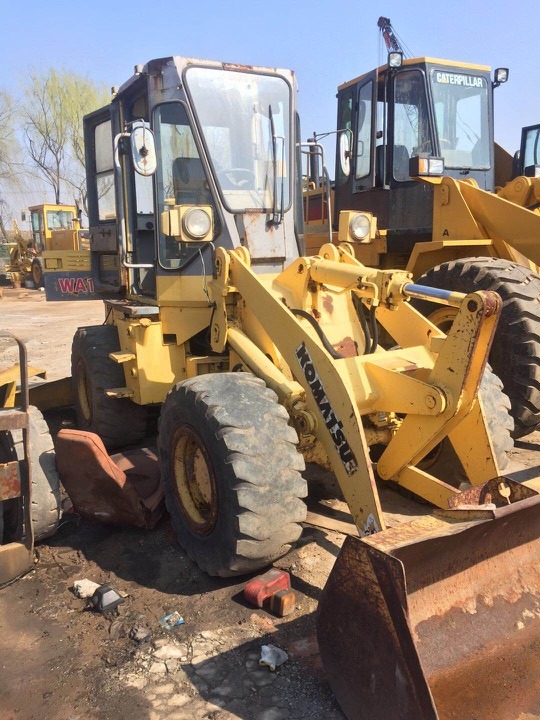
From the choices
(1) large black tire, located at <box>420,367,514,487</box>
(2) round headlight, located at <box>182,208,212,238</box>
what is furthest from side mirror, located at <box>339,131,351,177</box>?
(1) large black tire, located at <box>420,367,514,487</box>

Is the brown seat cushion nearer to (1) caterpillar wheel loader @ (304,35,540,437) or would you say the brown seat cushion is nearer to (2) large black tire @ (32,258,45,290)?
(1) caterpillar wheel loader @ (304,35,540,437)

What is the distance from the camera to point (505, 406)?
14.1 ft

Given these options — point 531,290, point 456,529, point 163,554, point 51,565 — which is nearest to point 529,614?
point 456,529

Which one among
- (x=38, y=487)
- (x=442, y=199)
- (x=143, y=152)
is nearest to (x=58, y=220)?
(x=442, y=199)

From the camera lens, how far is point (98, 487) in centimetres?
418

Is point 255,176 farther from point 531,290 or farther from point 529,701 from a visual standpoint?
point 529,701

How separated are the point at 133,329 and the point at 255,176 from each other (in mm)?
1497

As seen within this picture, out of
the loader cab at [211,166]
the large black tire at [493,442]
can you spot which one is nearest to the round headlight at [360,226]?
the loader cab at [211,166]

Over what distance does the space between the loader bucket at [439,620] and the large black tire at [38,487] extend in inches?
77.8

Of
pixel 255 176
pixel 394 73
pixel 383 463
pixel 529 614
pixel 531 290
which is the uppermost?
pixel 394 73

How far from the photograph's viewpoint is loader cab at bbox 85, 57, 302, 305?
4.65 meters

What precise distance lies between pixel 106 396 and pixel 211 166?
2132 mm

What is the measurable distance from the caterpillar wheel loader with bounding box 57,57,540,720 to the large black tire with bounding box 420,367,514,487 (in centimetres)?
1

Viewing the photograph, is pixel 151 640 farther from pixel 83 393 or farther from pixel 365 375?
pixel 83 393
